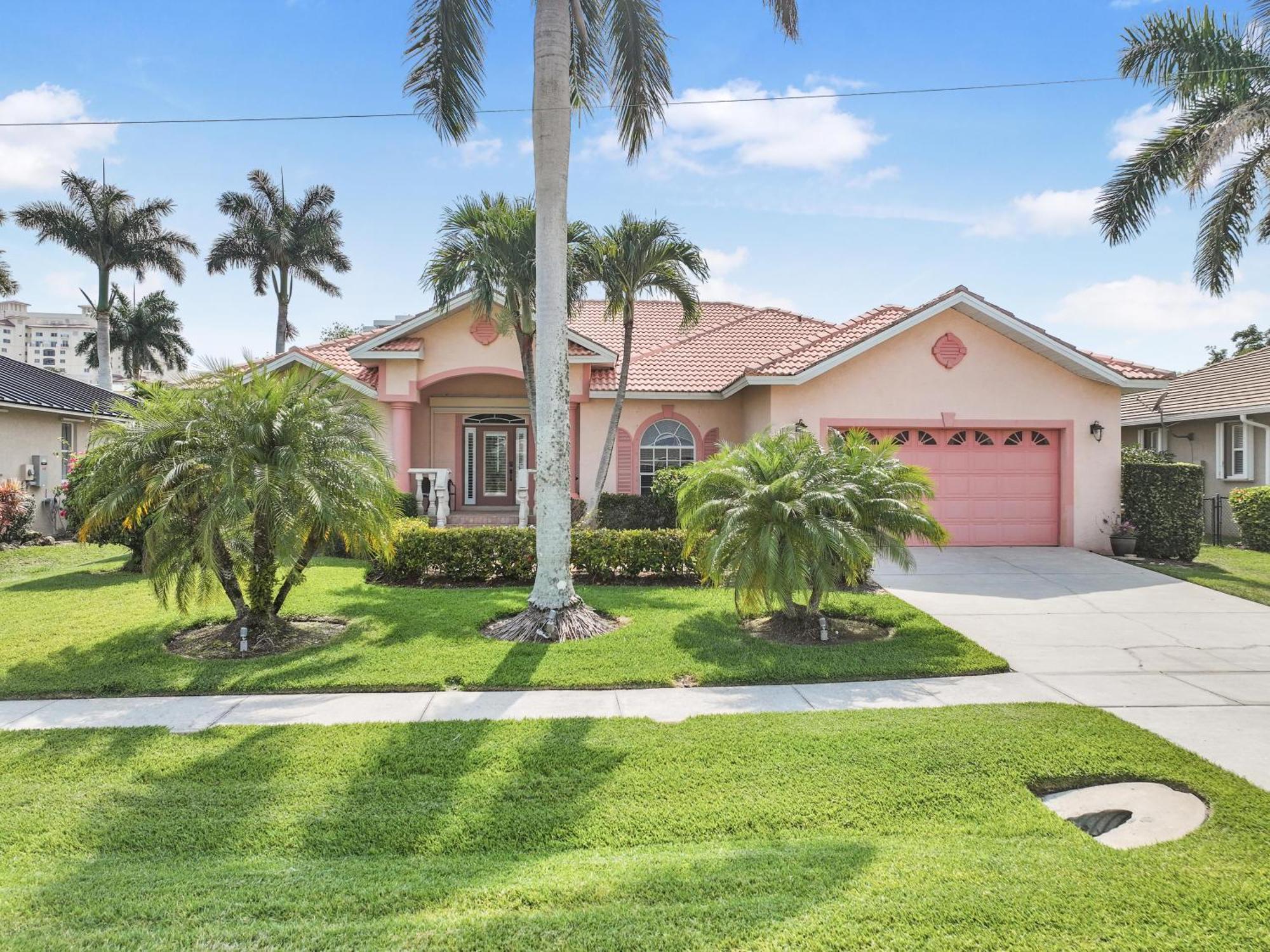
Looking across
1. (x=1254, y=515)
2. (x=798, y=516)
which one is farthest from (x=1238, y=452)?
(x=798, y=516)

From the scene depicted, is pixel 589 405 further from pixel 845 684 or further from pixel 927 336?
pixel 845 684

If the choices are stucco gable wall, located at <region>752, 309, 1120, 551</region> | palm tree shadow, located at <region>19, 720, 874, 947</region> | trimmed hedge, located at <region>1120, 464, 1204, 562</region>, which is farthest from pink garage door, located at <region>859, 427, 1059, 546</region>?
palm tree shadow, located at <region>19, 720, 874, 947</region>

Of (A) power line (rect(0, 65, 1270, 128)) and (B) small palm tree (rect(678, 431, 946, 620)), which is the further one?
(A) power line (rect(0, 65, 1270, 128))

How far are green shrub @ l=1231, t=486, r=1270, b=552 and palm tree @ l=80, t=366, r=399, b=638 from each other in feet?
57.7

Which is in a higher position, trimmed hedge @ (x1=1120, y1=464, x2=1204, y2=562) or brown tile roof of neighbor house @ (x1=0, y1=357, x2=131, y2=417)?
brown tile roof of neighbor house @ (x1=0, y1=357, x2=131, y2=417)

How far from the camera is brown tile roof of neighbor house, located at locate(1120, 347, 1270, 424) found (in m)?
17.5

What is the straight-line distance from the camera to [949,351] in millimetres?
14562

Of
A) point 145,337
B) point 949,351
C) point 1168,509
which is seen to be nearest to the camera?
point 1168,509

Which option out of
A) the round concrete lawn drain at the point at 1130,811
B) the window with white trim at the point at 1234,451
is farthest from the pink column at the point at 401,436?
the window with white trim at the point at 1234,451

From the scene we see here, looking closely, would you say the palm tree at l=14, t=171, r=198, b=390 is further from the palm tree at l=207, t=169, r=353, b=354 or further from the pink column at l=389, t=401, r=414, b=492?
the pink column at l=389, t=401, r=414, b=492

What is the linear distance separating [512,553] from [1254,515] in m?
15.7

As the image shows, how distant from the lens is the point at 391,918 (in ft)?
10.6

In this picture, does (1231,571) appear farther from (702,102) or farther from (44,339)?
(44,339)

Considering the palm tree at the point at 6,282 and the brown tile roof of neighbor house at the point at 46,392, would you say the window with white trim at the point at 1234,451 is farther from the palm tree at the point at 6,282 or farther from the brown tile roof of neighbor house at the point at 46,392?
the palm tree at the point at 6,282
